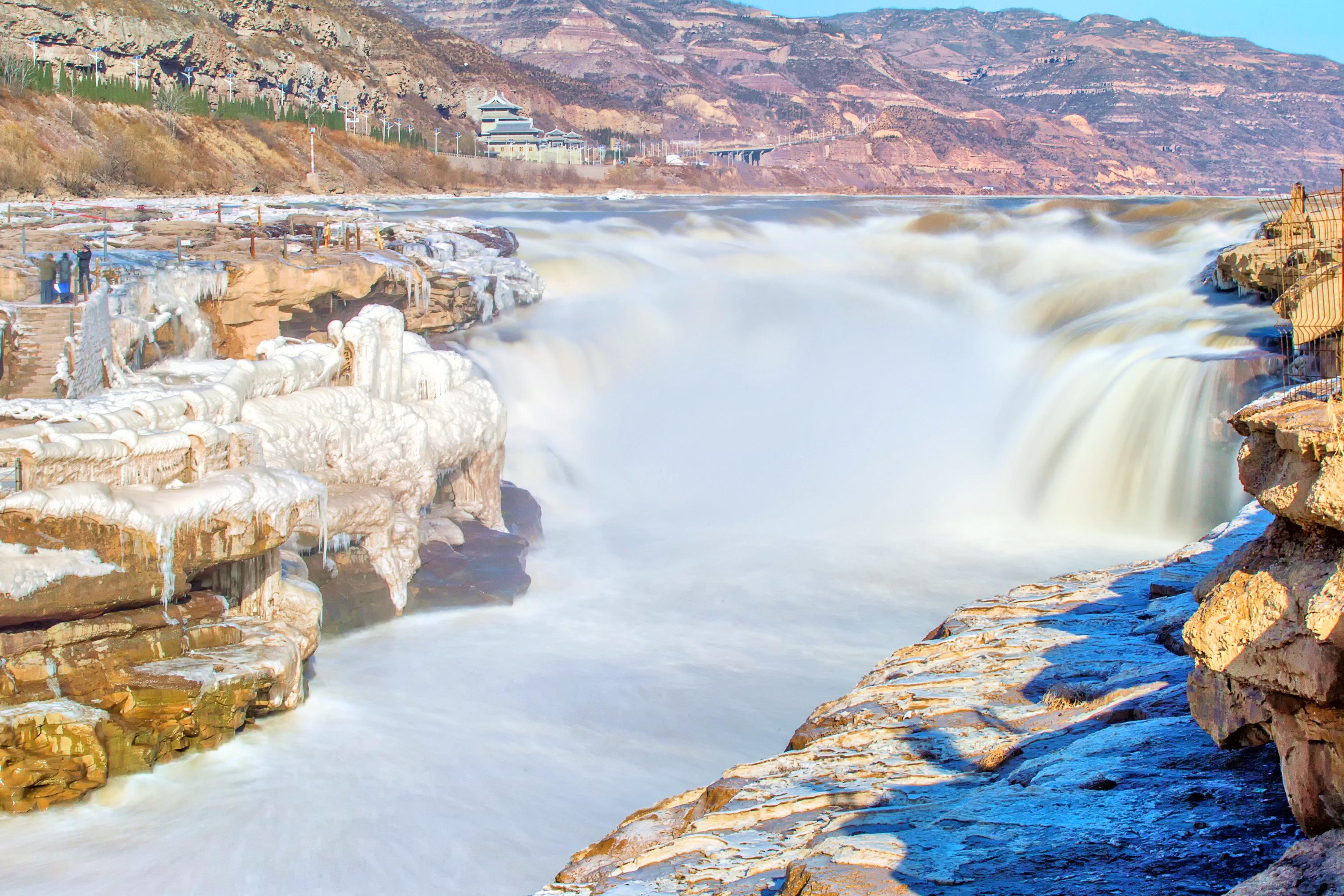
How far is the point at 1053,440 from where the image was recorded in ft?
57.9

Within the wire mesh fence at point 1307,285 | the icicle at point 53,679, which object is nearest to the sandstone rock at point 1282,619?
the wire mesh fence at point 1307,285

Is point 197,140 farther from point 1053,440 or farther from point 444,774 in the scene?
point 444,774

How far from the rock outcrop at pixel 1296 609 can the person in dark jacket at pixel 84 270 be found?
39.6ft

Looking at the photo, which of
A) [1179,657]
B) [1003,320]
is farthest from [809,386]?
[1179,657]

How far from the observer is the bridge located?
377 ft

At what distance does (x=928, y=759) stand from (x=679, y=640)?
292 inches

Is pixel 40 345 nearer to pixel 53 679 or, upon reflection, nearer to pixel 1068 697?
pixel 53 679

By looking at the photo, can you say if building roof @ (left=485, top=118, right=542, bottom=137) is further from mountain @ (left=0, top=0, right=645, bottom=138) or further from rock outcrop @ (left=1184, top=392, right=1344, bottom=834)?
rock outcrop @ (left=1184, top=392, right=1344, bottom=834)

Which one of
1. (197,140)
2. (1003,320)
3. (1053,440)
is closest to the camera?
(1053,440)

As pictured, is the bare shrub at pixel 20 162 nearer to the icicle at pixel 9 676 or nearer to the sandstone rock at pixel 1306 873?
the icicle at pixel 9 676

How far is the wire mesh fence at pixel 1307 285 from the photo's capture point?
4934 millimetres

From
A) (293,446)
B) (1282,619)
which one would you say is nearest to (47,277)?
(293,446)

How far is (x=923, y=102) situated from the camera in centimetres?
15362

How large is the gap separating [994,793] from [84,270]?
12.1 m
